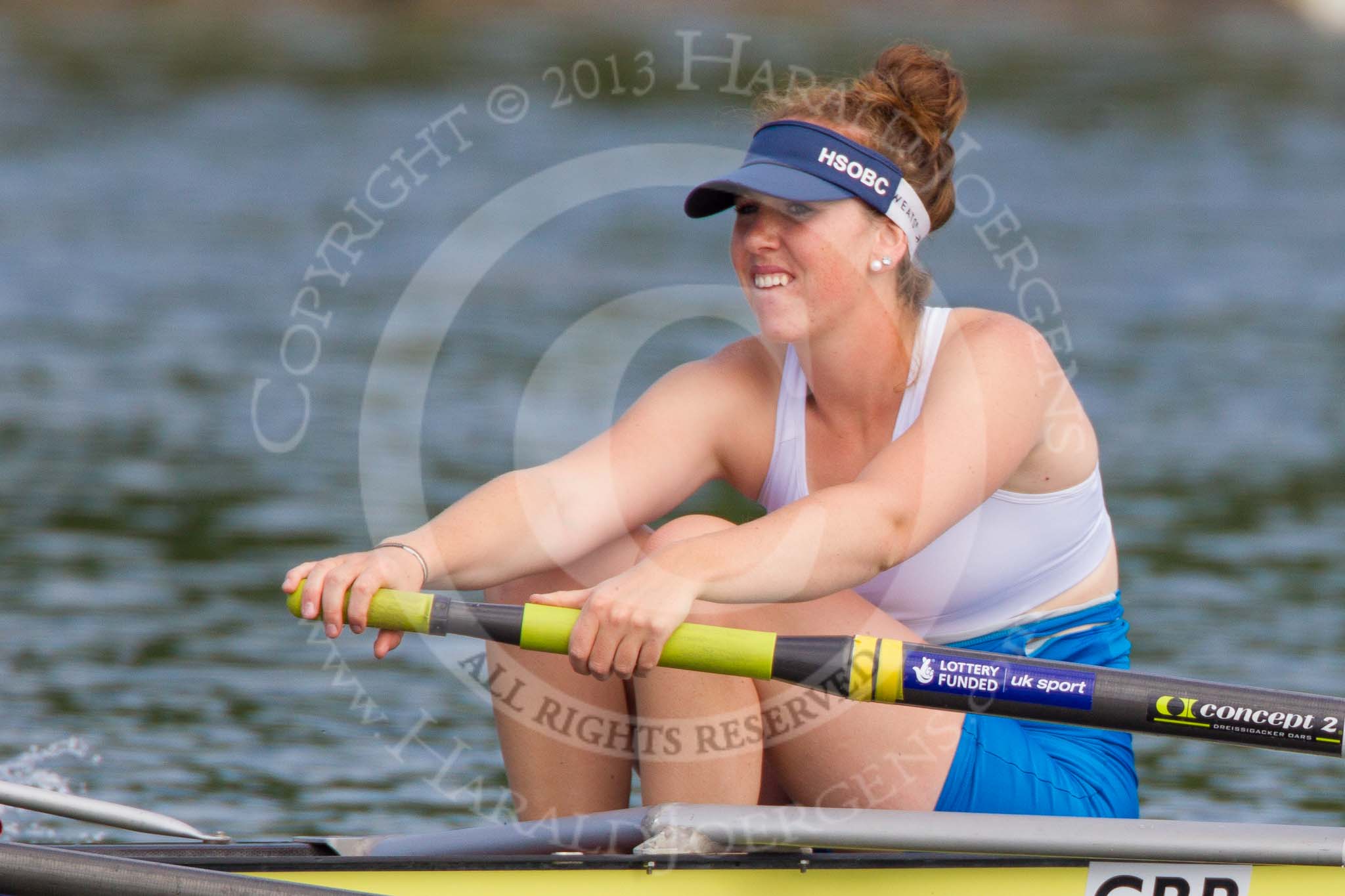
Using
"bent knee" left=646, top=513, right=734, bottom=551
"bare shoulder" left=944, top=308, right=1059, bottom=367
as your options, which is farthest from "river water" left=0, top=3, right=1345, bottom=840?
"bent knee" left=646, top=513, right=734, bottom=551

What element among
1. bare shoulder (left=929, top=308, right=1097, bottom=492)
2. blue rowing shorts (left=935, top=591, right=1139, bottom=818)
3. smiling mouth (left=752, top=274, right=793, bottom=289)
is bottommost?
blue rowing shorts (left=935, top=591, right=1139, bottom=818)

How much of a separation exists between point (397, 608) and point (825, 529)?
2.36ft

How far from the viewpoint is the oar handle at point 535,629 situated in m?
2.90

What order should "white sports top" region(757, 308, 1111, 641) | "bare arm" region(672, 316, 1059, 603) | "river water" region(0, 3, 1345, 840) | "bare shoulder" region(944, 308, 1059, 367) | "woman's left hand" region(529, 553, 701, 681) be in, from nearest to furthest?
"woman's left hand" region(529, 553, 701, 681) < "bare arm" region(672, 316, 1059, 603) < "bare shoulder" region(944, 308, 1059, 367) < "white sports top" region(757, 308, 1111, 641) < "river water" region(0, 3, 1345, 840)

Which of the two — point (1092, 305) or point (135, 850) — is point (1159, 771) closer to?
point (135, 850)

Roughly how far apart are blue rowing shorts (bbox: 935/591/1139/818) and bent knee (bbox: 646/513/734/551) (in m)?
0.54

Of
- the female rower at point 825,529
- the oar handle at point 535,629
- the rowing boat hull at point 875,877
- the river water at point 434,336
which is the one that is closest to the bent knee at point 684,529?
the female rower at point 825,529

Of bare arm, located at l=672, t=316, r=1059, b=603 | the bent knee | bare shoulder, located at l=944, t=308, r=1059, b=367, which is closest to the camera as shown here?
bare arm, located at l=672, t=316, r=1059, b=603

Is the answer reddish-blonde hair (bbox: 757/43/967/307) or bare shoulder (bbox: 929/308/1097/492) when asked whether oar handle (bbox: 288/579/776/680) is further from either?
reddish-blonde hair (bbox: 757/43/967/307)

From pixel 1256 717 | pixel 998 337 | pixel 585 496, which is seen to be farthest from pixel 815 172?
pixel 1256 717

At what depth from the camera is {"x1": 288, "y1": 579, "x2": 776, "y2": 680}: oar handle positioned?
114 inches

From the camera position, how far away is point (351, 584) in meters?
3.05

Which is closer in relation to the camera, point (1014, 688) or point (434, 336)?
point (1014, 688)

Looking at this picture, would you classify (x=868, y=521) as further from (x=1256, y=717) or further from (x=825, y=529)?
(x=1256, y=717)
